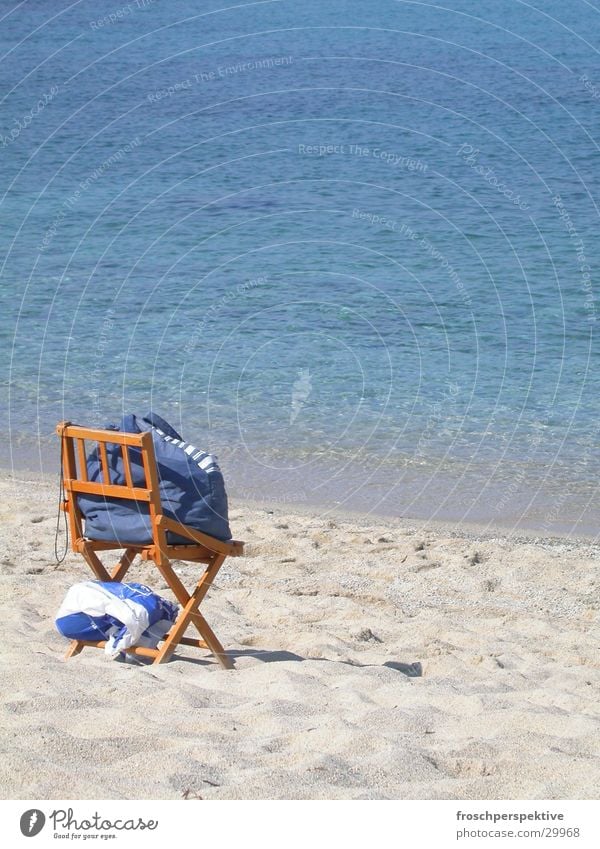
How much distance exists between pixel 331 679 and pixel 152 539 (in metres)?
0.97

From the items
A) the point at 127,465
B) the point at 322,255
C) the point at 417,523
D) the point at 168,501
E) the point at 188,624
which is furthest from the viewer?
the point at 322,255

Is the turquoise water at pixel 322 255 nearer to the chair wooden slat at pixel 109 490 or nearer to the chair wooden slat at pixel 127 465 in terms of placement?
the chair wooden slat at pixel 109 490

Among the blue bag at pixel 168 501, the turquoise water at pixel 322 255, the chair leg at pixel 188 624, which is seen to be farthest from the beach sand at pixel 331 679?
the turquoise water at pixel 322 255

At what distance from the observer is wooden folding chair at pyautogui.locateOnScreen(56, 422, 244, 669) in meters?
5.02

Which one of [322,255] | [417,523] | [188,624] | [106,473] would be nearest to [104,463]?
[106,473]

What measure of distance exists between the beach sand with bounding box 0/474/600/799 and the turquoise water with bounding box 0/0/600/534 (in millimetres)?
1648

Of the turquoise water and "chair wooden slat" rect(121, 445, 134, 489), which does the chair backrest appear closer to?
"chair wooden slat" rect(121, 445, 134, 489)

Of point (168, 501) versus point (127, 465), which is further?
point (168, 501)

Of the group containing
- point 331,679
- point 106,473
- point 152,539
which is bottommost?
point 331,679

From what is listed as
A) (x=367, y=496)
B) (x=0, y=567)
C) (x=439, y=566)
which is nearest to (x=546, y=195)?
(x=367, y=496)

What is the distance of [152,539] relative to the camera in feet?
16.8

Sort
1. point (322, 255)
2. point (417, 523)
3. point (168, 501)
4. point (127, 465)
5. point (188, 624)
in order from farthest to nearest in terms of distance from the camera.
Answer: point (322, 255) → point (417, 523) → point (188, 624) → point (168, 501) → point (127, 465)

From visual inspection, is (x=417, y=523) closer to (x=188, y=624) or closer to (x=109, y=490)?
(x=188, y=624)
